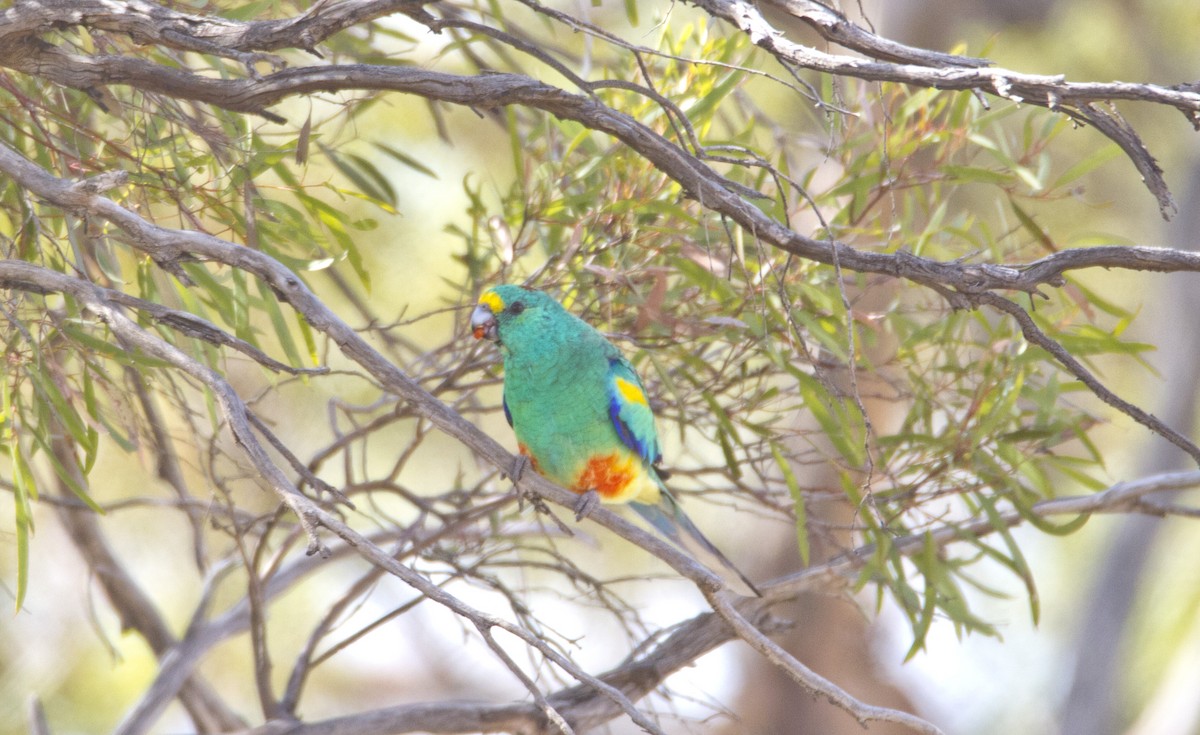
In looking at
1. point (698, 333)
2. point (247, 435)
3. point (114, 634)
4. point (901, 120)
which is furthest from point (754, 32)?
point (114, 634)

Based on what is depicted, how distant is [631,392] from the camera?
2598mm

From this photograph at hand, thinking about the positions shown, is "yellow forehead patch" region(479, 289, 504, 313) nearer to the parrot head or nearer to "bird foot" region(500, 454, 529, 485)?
the parrot head

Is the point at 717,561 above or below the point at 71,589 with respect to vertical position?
below

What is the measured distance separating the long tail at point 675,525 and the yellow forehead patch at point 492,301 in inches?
25.4

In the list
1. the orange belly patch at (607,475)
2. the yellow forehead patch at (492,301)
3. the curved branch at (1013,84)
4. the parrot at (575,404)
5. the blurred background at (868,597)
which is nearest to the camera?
the curved branch at (1013,84)

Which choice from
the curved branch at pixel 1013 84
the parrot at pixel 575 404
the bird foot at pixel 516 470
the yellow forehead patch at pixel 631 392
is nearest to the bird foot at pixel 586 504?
the parrot at pixel 575 404

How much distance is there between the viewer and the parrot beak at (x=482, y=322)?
2432 millimetres

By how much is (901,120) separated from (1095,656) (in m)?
3.83

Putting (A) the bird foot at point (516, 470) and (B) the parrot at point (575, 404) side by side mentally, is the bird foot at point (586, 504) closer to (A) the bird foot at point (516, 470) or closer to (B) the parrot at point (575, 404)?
(B) the parrot at point (575, 404)

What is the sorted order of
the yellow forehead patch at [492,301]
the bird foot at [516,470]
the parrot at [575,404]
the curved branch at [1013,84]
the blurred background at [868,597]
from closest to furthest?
the curved branch at [1013,84] → the bird foot at [516,470] → the yellow forehead patch at [492,301] → the parrot at [575,404] → the blurred background at [868,597]

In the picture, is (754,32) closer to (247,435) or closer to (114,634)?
(247,435)

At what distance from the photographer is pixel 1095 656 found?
5.42 metres

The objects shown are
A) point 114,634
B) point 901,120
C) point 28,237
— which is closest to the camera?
point 28,237

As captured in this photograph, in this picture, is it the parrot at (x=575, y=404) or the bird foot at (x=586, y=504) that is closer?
the bird foot at (x=586, y=504)
